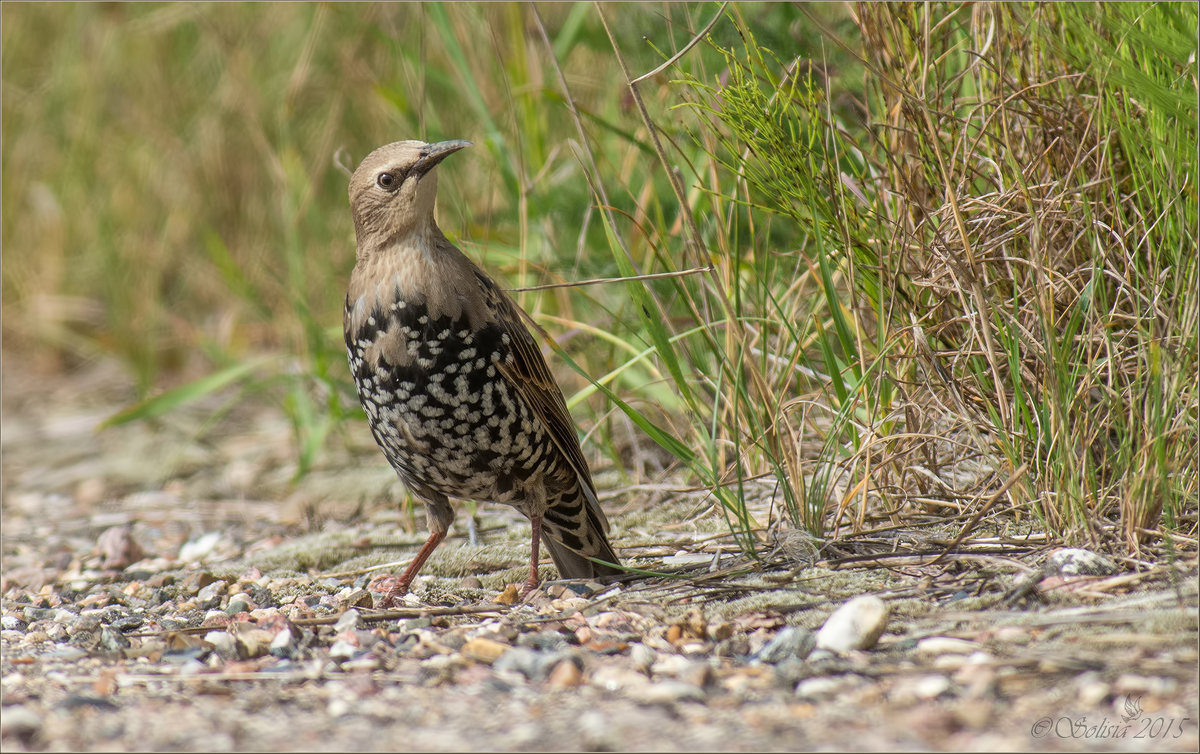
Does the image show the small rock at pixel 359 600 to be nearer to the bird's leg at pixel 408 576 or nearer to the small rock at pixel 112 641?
the bird's leg at pixel 408 576

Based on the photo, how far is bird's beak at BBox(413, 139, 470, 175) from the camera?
341 cm

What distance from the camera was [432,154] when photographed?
3428 millimetres

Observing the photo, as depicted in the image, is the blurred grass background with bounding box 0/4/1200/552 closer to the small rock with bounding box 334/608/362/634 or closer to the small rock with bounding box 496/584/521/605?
the small rock with bounding box 496/584/521/605

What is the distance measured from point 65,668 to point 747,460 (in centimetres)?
205

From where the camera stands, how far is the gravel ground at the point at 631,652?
2285mm

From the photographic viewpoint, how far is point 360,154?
678cm

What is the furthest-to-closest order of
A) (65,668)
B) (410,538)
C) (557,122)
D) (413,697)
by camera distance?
(557,122) → (410,538) → (65,668) → (413,697)

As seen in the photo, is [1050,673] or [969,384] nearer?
[1050,673]

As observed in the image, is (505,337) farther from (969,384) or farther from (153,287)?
(153,287)

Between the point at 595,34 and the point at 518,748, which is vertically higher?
the point at 595,34

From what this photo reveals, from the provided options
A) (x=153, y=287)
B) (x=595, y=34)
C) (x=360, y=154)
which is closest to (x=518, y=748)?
(x=595, y=34)

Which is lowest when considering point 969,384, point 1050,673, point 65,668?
point 1050,673

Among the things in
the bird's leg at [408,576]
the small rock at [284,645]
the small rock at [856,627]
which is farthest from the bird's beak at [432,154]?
the small rock at [856,627]

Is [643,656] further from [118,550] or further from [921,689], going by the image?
[118,550]
